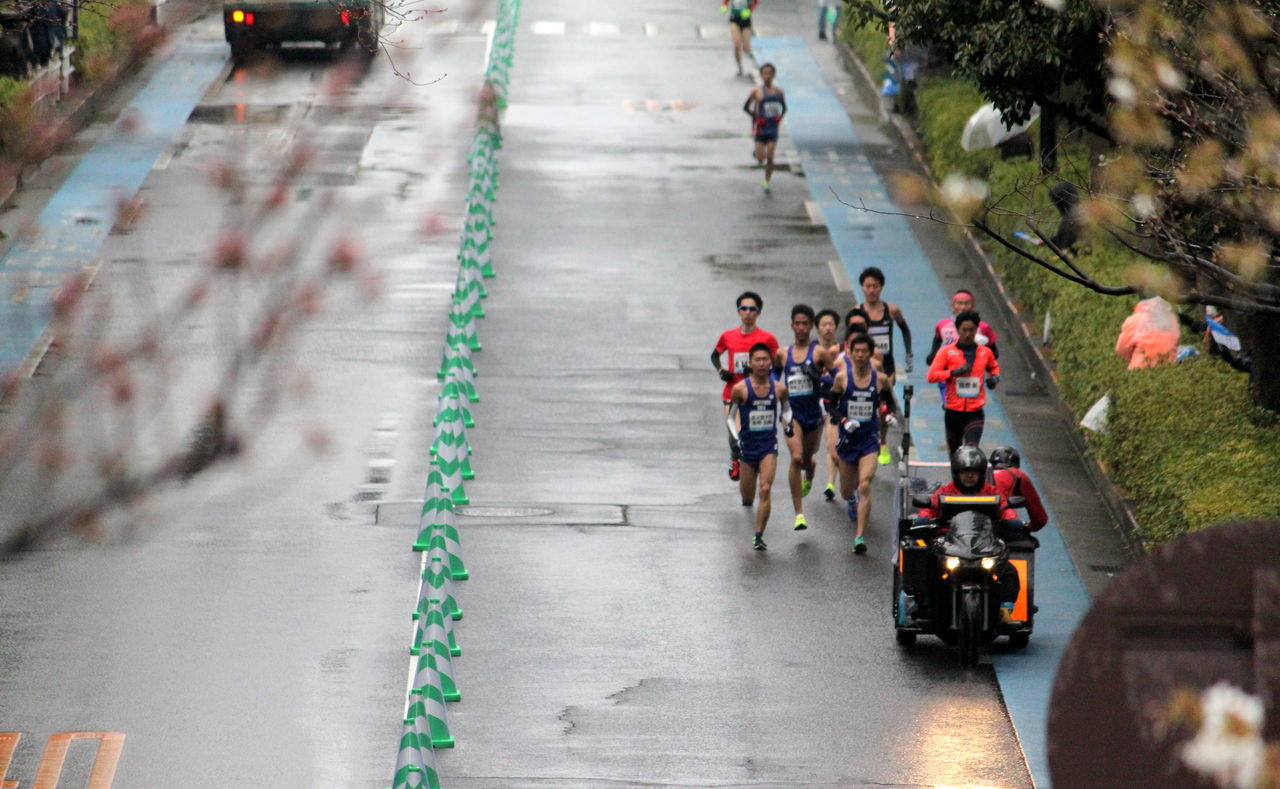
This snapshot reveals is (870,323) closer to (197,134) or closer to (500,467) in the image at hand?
(500,467)

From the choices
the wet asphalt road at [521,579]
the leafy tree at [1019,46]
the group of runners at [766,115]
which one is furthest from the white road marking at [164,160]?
the leafy tree at [1019,46]

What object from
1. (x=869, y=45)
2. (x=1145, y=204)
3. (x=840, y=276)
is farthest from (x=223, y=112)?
(x=1145, y=204)

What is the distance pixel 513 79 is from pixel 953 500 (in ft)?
91.0

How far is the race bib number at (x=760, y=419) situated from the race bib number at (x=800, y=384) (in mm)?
725

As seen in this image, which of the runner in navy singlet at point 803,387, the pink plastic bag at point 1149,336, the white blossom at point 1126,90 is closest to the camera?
the white blossom at point 1126,90

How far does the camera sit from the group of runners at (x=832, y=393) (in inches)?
616

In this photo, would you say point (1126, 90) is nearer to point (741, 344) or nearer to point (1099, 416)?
point (741, 344)

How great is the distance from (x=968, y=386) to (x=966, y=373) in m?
0.13

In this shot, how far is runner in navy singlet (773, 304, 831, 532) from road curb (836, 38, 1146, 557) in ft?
5.35

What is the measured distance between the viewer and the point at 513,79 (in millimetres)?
39562

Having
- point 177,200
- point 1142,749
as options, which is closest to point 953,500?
point 1142,749

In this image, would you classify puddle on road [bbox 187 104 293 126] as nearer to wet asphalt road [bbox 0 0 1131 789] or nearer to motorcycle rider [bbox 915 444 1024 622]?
wet asphalt road [bbox 0 0 1131 789]

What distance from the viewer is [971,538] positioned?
42.5 feet

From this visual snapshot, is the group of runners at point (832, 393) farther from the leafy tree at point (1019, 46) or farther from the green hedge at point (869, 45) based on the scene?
the green hedge at point (869, 45)
